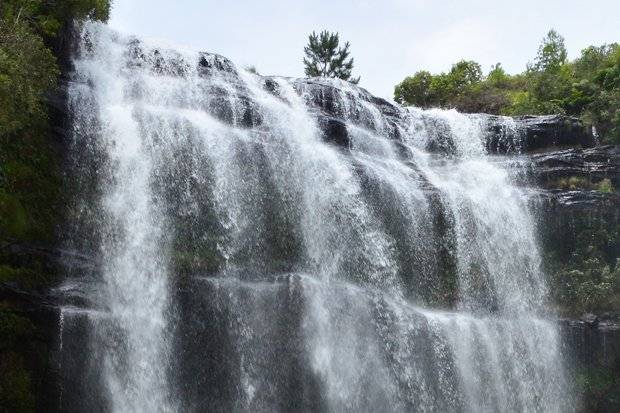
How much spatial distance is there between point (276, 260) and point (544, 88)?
18696 mm

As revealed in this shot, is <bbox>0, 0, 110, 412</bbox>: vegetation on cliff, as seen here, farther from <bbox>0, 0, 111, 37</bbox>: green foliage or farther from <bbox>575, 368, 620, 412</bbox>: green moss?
<bbox>575, 368, 620, 412</bbox>: green moss

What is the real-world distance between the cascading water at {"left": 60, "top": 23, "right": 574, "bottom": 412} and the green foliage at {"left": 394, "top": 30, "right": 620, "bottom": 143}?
606cm

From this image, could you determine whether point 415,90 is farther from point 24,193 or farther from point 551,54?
point 24,193

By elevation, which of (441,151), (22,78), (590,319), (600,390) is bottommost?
(600,390)

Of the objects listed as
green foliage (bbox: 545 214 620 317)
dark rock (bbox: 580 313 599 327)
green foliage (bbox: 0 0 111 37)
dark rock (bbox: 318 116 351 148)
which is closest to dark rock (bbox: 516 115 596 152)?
green foliage (bbox: 545 214 620 317)

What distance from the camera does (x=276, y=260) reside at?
738 inches

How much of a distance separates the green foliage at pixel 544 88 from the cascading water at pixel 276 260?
239 inches

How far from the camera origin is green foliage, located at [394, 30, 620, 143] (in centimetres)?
2797

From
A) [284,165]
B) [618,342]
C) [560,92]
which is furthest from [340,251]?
[560,92]

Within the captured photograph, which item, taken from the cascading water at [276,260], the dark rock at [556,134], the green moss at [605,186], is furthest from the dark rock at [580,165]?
the cascading water at [276,260]

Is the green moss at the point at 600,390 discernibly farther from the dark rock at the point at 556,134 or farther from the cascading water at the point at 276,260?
the dark rock at the point at 556,134

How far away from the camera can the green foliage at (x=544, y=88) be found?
28.0 metres

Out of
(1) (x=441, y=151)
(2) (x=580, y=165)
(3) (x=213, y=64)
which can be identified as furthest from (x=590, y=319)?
(3) (x=213, y=64)

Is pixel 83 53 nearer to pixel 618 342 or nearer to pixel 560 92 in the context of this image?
pixel 618 342
